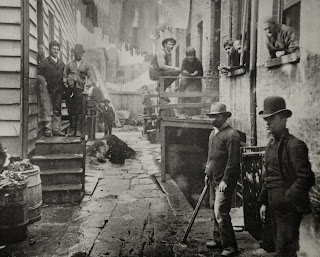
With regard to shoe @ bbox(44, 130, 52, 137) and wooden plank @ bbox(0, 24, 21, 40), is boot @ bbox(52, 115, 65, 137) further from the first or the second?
wooden plank @ bbox(0, 24, 21, 40)

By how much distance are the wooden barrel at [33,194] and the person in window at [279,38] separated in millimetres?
4709

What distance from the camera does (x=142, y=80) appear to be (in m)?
40.4

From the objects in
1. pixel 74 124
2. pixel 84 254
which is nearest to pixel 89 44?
pixel 74 124

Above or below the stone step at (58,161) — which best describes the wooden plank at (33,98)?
above

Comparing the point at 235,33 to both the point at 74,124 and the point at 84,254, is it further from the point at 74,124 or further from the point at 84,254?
the point at 84,254

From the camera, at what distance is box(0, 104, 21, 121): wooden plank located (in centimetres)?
636

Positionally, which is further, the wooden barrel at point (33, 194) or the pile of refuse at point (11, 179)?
the wooden barrel at point (33, 194)

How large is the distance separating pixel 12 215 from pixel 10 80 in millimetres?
2738

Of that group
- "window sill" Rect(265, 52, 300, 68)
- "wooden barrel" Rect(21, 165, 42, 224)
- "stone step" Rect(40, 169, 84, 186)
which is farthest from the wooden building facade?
"window sill" Rect(265, 52, 300, 68)

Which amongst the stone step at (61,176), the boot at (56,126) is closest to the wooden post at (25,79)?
the stone step at (61,176)

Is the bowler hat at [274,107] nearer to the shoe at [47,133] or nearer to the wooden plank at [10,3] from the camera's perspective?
the wooden plank at [10,3]

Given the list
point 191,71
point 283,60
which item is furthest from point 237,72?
point 191,71

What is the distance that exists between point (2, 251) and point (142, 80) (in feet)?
120

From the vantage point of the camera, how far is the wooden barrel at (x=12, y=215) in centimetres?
501
